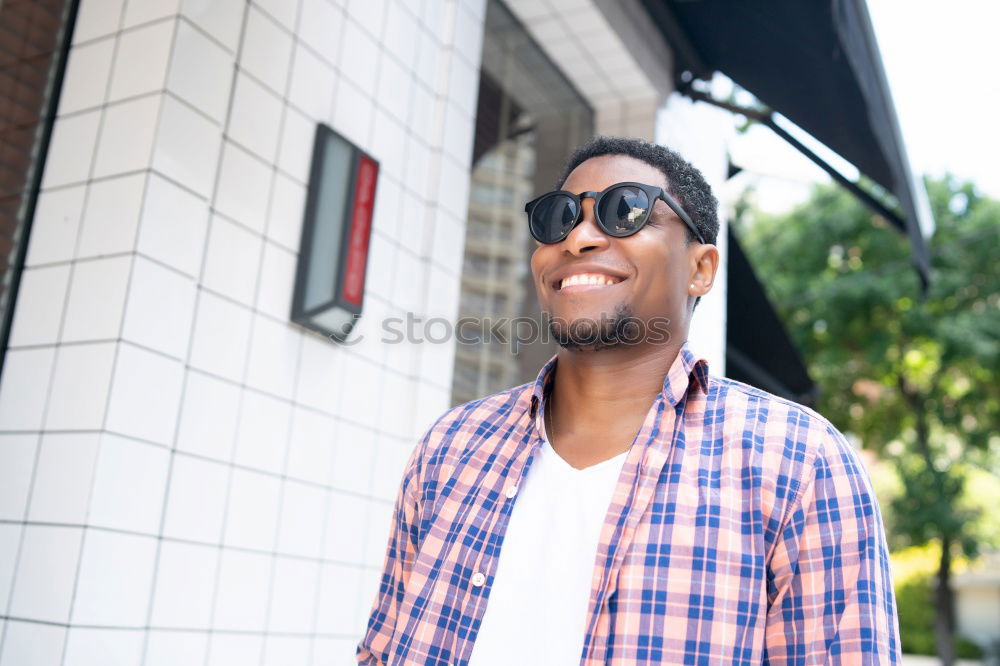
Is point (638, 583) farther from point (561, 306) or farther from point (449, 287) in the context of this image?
point (449, 287)

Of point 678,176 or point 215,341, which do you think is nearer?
point 678,176

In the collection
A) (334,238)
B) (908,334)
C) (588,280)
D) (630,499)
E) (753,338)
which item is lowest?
(630,499)

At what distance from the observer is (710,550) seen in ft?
4.12

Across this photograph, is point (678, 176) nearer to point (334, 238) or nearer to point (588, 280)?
point (588, 280)

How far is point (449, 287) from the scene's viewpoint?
4086 millimetres

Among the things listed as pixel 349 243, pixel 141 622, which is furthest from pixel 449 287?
pixel 141 622

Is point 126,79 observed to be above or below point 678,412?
above

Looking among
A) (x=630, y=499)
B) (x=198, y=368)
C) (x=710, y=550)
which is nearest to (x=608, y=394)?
(x=630, y=499)

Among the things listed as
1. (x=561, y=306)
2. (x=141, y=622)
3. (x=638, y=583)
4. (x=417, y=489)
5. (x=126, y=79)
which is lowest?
(x=141, y=622)

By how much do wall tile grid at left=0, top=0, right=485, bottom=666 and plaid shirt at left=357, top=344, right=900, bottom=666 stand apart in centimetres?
145

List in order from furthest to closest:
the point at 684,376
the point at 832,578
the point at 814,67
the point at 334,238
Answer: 1. the point at 814,67
2. the point at 334,238
3. the point at 684,376
4. the point at 832,578

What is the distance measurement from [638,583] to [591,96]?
198 inches

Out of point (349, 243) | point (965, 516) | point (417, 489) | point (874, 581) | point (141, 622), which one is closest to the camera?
point (874, 581)

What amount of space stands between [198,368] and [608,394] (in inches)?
67.8
